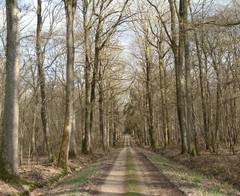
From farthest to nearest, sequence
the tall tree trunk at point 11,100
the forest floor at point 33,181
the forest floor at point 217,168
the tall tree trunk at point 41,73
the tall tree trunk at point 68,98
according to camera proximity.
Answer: the tall tree trunk at point 41,73 → the tall tree trunk at point 68,98 → the forest floor at point 217,168 → the tall tree trunk at point 11,100 → the forest floor at point 33,181

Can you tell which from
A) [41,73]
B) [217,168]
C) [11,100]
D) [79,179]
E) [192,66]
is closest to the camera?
[11,100]

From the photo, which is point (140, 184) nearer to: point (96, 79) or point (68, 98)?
point (68, 98)

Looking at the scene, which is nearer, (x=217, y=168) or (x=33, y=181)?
(x=33, y=181)

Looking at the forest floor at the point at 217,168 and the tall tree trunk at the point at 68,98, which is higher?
the tall tree trunk at the point at 68,98

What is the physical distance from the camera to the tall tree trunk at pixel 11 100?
1465cm

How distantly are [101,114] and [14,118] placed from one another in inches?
1397

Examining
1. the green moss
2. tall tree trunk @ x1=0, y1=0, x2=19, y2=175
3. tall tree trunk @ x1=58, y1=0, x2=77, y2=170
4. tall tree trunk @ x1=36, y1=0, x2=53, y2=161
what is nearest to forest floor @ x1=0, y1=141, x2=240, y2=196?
the green moss

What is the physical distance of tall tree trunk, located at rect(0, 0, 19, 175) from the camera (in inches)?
577

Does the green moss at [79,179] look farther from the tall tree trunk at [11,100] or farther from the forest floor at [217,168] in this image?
the forest floor at [217,168]

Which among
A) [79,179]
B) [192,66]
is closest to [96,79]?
[192,66]

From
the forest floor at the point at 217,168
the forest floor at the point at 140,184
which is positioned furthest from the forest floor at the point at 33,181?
the forest floor at the point at 217,168

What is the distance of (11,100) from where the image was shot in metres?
14.9

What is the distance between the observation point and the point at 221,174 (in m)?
19.2

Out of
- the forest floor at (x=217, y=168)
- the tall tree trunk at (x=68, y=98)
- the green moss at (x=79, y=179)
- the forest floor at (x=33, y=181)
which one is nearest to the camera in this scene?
the forest floor at (x=33, y=181)
